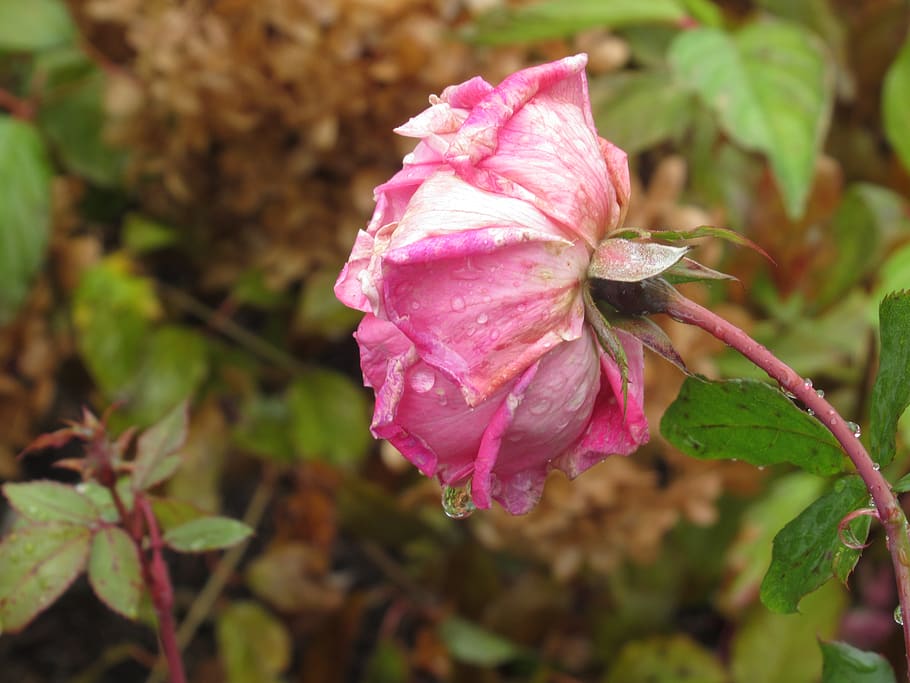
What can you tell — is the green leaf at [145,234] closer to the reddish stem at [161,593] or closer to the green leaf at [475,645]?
the green leaf at [475,645]

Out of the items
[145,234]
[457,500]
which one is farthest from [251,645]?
[457,500]

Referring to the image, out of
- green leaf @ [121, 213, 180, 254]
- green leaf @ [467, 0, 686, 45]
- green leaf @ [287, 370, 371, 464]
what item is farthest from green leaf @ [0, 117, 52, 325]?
green leaf @ [467, 0, 686, 45]

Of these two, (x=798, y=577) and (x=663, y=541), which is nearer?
(x=798, y=577)

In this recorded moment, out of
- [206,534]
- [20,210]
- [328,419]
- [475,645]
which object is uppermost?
[206,534]

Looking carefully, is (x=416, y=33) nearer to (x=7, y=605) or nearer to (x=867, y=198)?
(x=867, y=198)

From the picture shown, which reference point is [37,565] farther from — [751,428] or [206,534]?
[751,428]

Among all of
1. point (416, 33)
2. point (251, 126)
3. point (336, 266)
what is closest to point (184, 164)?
point (251, 126)
